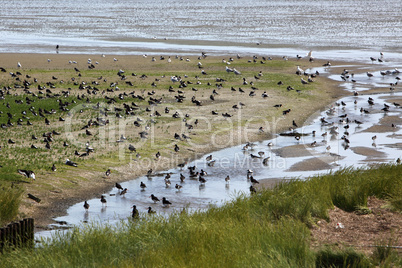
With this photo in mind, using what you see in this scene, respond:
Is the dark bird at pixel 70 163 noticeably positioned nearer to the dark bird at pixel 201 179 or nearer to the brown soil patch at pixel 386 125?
the dark bird at pixel 201 179

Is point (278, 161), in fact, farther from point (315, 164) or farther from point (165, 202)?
point (165, 202)

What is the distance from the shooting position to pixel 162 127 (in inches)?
1150

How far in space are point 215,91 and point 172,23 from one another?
58.3m

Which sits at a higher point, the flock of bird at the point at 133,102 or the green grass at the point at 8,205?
the flock of bird at the point at 133,102

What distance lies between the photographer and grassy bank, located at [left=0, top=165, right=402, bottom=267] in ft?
33.0

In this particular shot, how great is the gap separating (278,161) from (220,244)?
14.7 metres

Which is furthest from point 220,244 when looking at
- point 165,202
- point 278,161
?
point 278,161

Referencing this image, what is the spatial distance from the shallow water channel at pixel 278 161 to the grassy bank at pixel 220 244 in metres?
3.08

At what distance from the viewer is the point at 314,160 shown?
25141 mm

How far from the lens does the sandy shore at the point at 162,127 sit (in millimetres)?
19547

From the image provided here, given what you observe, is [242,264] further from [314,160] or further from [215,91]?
[215,91]

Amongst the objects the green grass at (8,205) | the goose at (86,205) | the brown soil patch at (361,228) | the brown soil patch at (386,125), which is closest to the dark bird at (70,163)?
the goose at (86,205)

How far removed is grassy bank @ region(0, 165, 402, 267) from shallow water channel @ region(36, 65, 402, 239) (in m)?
3.08

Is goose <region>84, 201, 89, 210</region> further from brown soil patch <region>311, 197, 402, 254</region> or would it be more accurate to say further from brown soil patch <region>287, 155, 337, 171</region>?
brown soil patch <region>287, 155, 337, 171</region>
